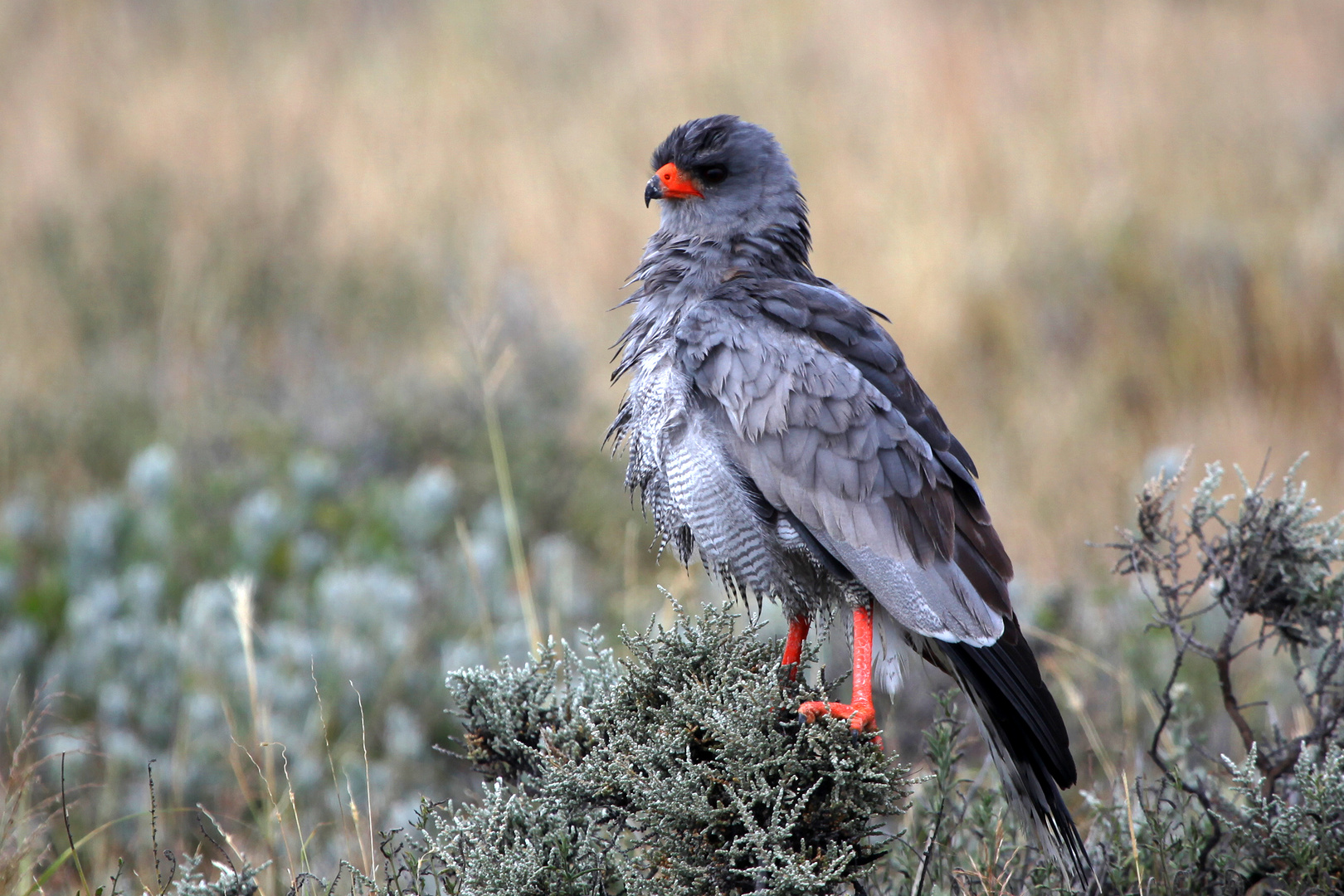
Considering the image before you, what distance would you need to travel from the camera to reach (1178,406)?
24.4 feet

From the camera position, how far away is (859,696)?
2.63m

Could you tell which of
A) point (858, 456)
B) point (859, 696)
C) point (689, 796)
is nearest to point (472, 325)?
point (858, 456)

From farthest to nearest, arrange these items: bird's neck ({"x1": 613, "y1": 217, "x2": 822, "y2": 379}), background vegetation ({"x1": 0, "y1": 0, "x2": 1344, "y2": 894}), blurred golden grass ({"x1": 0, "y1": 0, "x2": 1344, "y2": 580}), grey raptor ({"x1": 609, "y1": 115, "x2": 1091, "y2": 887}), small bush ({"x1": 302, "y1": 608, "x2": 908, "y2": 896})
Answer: blurred golden grass ({"x1": 0, "y1": 0, "x2": 1344, "y2": 580}), background vegetation ({"x1": 0, "y1": 0, "x2": 1344, "y2": 894}), bird's neck ({"x1": 613, "y1": 217, "x2": 822, "y2": 379}), grey raptor ({"x1": 609, "y1": 115, "x2": 1091, "y2": 887}), small bush ({"x1": 302, "y1": 608, "x2": 908, "y2": 896})

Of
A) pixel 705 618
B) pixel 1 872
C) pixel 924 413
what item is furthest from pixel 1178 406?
pixel 1 872

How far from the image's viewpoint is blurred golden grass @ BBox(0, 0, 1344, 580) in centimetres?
707

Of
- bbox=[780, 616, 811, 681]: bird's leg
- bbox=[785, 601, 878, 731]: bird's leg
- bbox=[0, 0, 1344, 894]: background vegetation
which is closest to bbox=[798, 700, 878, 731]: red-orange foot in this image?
bbox=[785, 601, 878, 731]: bird's leg

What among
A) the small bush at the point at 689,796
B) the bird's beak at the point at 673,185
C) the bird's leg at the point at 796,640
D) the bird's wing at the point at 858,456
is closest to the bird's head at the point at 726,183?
the bird's beak at the point at 673,185

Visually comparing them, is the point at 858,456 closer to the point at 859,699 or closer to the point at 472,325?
the point at 859,699

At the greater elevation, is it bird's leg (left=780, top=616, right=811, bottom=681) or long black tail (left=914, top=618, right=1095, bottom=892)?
bird's leg (left=780, top=616, right=811, bottom=681)

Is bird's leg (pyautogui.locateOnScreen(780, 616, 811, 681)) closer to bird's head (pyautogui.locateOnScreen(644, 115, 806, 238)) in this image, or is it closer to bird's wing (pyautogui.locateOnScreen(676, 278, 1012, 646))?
bird's wing (pyautogui.locateOnScreen(676, 278, 1012, 646))

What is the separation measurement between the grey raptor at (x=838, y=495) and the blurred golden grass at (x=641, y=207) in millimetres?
2999

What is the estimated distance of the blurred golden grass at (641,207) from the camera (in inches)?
278

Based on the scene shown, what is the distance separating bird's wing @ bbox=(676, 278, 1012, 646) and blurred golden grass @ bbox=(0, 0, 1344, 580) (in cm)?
308

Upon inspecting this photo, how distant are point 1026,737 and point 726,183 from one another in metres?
1.80
